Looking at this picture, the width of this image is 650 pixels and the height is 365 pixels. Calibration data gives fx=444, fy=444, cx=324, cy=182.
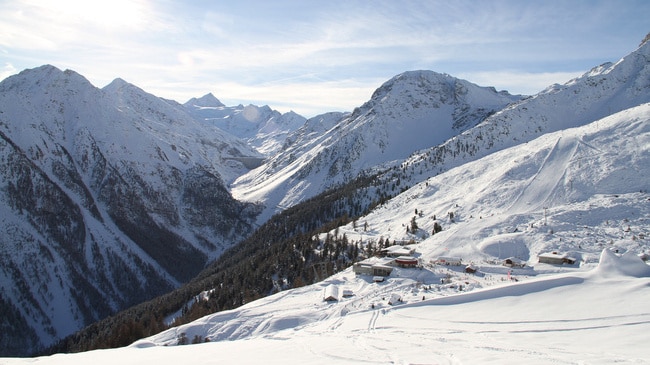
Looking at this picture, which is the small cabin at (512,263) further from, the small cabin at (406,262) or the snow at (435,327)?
the small cabin at (406,262)

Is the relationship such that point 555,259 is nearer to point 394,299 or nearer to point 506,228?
point 506,228

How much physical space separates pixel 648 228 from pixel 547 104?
141804 millimetres

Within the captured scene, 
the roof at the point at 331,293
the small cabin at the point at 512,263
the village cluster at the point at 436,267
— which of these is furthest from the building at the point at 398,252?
the roof at the point at 331,293

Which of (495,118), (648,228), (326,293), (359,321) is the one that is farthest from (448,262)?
(495,118)

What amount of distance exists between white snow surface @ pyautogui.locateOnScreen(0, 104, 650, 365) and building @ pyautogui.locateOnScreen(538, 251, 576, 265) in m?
0.87

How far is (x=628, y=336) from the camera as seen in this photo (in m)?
28.9

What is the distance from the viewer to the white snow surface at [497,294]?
29.0 m

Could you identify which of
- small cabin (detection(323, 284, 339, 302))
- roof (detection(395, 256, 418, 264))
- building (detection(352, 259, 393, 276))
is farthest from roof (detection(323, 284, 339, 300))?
Result: roof (detection(395, 256, 418, 264))

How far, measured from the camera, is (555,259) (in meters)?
58.3

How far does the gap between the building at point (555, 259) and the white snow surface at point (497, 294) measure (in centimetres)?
87

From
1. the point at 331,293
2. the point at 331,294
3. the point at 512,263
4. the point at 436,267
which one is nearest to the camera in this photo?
the point at 331,294

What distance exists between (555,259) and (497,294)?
724 inches

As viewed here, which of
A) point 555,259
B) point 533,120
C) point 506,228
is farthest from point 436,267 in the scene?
point 533,120

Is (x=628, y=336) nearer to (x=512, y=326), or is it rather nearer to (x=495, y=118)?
(x=512, y=326)
